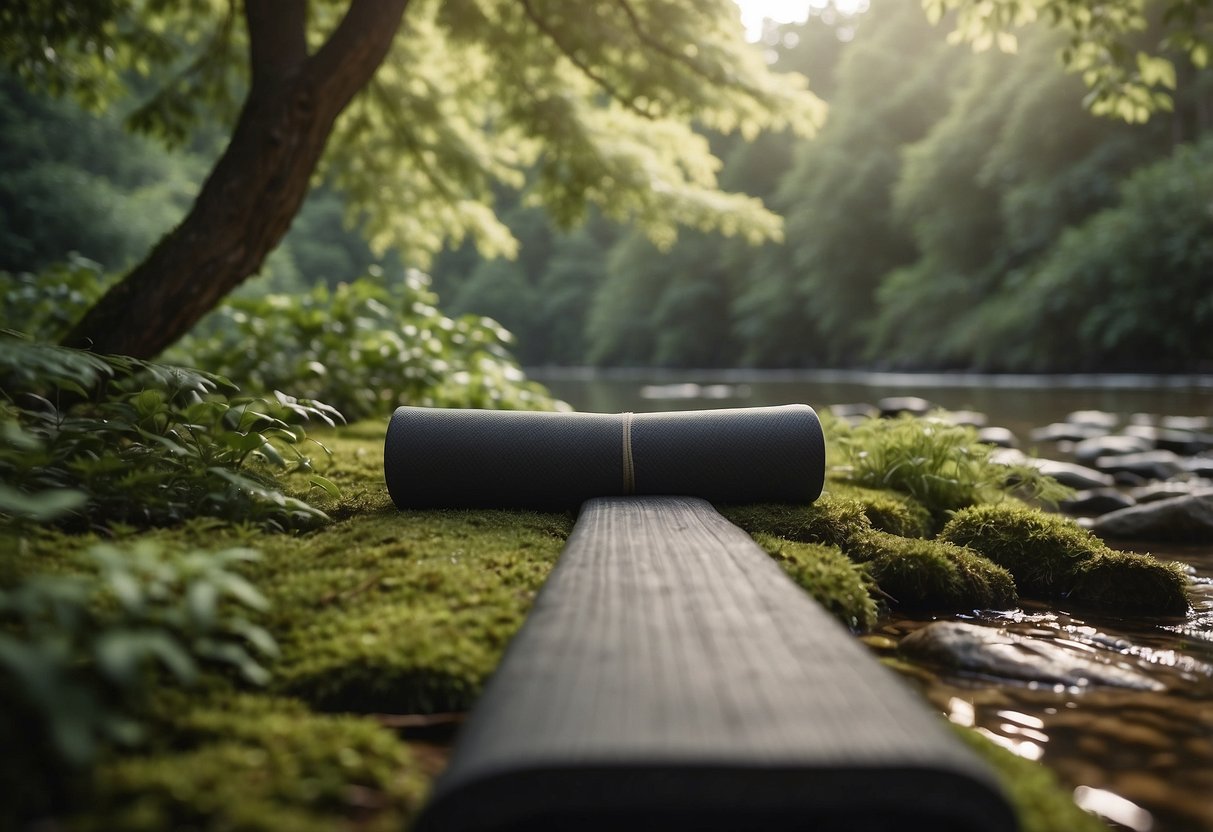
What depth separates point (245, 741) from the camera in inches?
56.6

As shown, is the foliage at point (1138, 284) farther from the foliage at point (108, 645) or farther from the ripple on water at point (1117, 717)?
the foliage at point (108, 645)

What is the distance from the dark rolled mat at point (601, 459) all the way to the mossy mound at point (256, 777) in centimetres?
186

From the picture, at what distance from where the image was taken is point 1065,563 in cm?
336

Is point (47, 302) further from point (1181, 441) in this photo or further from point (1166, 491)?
point (1181, 441)

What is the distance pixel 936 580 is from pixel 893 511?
811 millimetres

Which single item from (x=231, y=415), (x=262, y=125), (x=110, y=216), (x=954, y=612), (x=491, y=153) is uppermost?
(x=110, y=216)

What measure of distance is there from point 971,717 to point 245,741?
1.73 meters

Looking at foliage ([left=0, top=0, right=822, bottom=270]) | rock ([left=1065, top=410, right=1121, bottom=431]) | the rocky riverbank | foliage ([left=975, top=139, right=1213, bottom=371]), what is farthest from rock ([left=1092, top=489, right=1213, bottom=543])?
foliage ([left=975, top=139, right=1213, bottom=371])

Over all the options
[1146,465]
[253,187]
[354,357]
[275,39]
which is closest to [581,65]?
[275,39]

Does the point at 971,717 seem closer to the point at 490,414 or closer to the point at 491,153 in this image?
the point at 490,414

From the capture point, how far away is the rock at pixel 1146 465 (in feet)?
22.6

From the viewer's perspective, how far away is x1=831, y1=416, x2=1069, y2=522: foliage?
436 centimetres

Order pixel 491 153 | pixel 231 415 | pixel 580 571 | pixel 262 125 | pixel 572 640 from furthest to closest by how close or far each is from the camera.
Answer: pixel 491 153, pixel 262 125, pixel 231 415, pixel 580 571, pixel 572 640

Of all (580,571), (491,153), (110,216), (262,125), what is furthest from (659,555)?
(110,216)
